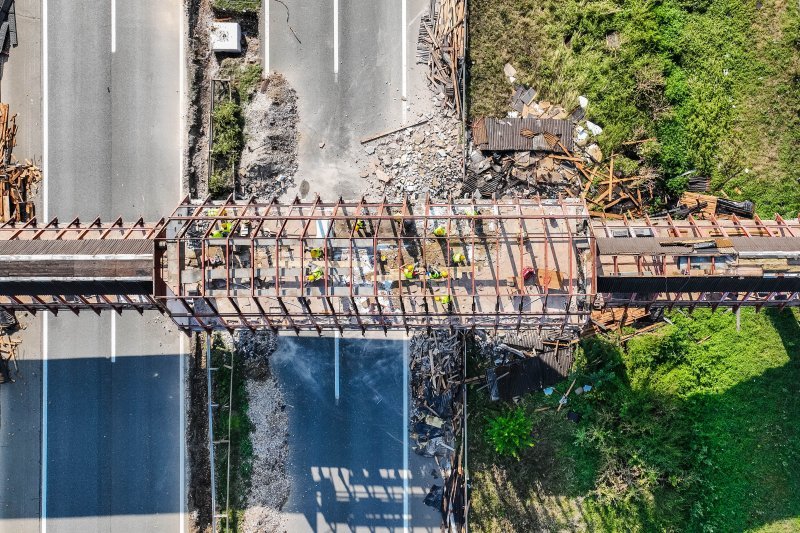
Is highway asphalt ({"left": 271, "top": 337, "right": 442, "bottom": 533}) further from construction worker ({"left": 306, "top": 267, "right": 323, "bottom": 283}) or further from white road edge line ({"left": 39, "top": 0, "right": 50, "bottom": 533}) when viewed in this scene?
white road edge line ({"left": 39, "top": 0, "right": 50, "bottom": 533})

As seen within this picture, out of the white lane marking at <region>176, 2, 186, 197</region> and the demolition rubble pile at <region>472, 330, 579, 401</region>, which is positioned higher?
the white lane marking at <region>176, 2, 186, 197</region>

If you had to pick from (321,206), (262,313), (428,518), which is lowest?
(428,518)

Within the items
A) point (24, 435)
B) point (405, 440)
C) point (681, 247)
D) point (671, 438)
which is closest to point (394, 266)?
point (405, 440)

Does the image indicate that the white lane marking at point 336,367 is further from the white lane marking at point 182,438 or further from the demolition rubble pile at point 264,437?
the white lane marking at point 182,438

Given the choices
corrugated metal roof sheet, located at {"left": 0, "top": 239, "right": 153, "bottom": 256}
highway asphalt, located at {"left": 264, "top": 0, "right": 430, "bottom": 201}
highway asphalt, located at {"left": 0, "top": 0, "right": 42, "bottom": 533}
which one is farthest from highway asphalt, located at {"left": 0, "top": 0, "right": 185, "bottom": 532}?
highway asphalt, located at {"left": 264, "top": 0, "right": 430, "bottom": 201}

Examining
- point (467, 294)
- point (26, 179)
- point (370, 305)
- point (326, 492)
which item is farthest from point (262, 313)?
point (26, 179)

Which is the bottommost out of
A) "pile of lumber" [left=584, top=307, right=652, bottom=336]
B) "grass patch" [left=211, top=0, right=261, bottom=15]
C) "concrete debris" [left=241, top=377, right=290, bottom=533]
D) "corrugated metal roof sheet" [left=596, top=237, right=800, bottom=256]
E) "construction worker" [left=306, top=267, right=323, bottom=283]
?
"concrete debris" [left=241, top=377, right=290, bottom=533]

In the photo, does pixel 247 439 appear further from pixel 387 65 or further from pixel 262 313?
pixel 387 65
